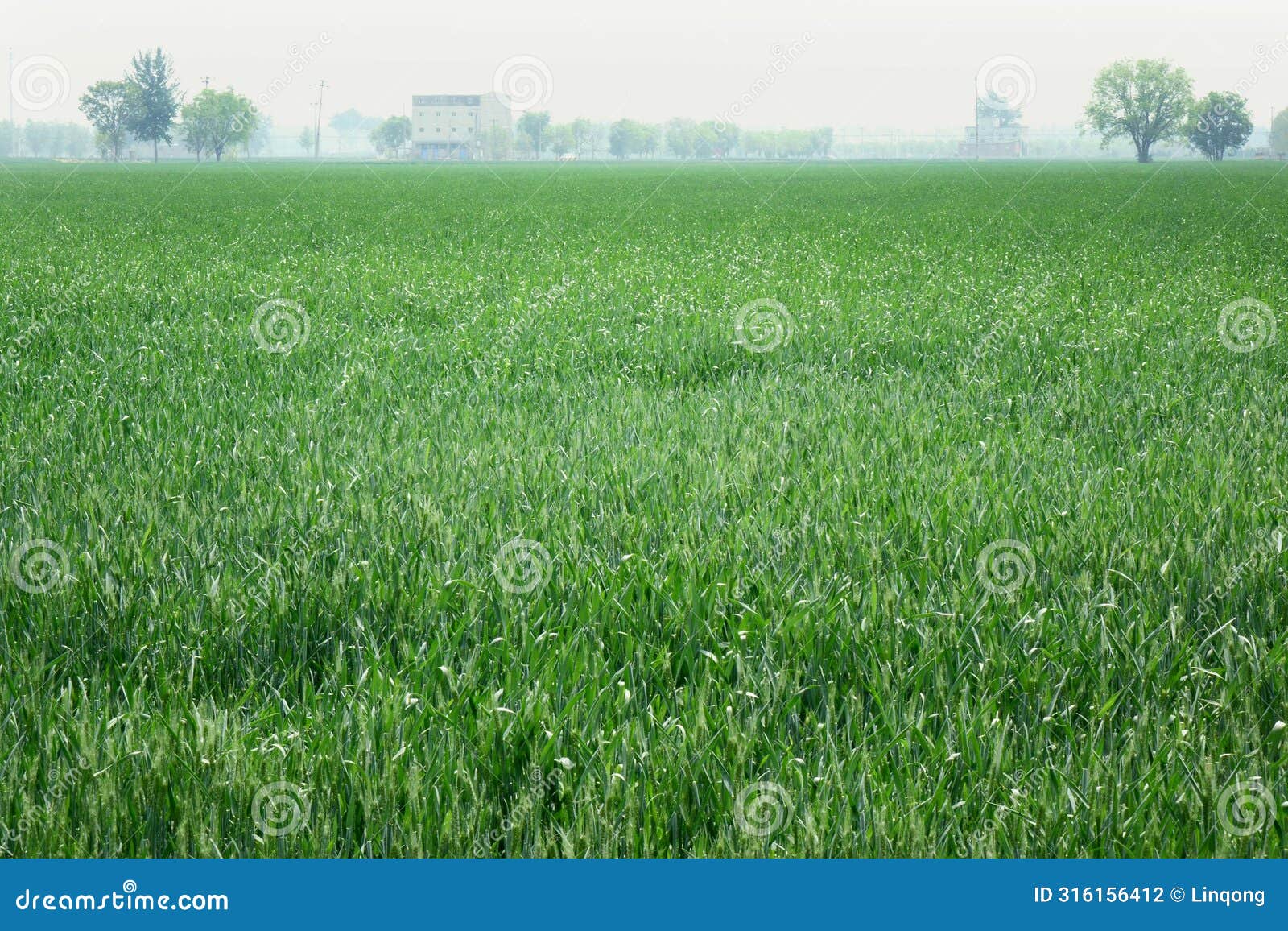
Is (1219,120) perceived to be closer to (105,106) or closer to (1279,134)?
(1279,134)

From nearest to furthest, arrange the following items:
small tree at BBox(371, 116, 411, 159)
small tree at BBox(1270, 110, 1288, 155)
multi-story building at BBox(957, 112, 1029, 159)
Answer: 1. small tree at BBox(1270, 110, 1288, 155)
2. multi-story building at BBox(957, 112, 1029, 159)
3. small tree at BBox(371, 116, 411, 159)

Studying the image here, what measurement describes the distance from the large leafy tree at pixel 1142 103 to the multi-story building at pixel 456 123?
9594 cm

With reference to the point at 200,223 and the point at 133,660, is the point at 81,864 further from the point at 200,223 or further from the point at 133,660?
the point at 200,223

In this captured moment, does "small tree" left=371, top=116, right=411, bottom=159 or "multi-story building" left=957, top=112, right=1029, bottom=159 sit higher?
"multi-story building" left=957, top=112, right=1029, bottom=159

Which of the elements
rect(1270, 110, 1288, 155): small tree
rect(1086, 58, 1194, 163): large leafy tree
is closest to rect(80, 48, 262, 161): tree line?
rect(1086, 58, 1194, 163): large leafy tree

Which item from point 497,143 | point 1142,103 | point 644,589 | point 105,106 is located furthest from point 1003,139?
point 644,589

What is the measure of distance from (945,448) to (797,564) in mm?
1995

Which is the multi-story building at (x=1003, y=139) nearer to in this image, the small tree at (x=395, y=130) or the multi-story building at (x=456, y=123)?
the multi-story building at (x=456, y=123)

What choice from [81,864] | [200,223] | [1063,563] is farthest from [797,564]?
[200,223]

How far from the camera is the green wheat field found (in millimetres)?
2529

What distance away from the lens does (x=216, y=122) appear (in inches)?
5581

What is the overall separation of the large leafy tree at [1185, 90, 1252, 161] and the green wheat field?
465 feet

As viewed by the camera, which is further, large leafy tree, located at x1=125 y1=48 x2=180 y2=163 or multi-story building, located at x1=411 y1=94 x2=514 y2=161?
multi-story building, located at x1=411 y1=94 x2=514 y2=161

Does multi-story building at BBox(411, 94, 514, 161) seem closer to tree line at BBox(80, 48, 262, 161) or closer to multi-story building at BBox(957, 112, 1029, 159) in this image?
tree line at BBox(80, 48, 262, 161)
